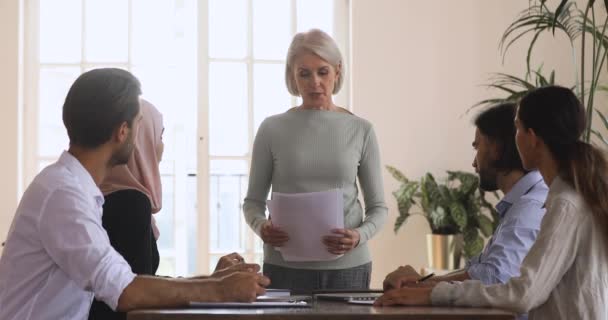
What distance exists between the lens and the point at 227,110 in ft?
18.2

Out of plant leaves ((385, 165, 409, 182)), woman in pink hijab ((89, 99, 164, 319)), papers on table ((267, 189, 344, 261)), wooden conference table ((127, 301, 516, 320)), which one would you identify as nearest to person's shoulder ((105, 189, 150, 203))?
woman in pink hijab ((89, 99, 164, 319))

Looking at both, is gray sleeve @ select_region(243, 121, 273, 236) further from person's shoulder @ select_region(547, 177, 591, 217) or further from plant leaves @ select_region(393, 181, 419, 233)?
plant leaves @ select_region(393, 181, 419, 233)

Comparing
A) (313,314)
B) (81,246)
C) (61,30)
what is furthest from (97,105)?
(61,30)

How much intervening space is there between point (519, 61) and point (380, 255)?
5.14 feet

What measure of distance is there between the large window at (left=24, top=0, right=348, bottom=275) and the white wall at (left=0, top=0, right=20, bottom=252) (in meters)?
0.12

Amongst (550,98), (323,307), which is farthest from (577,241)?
(323,307)

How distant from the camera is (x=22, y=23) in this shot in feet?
18.4

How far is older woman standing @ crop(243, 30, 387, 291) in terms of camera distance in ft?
8.29

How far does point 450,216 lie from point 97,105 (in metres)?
3.48

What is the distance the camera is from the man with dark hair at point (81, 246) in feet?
5.62

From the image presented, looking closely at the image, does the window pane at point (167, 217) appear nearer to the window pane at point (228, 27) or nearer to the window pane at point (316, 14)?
the window pane at point (228, 27)

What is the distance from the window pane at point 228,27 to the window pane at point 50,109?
96 cm

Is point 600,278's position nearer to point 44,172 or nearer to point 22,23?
point 44,172

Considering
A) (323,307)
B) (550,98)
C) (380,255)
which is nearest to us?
(323,307)
